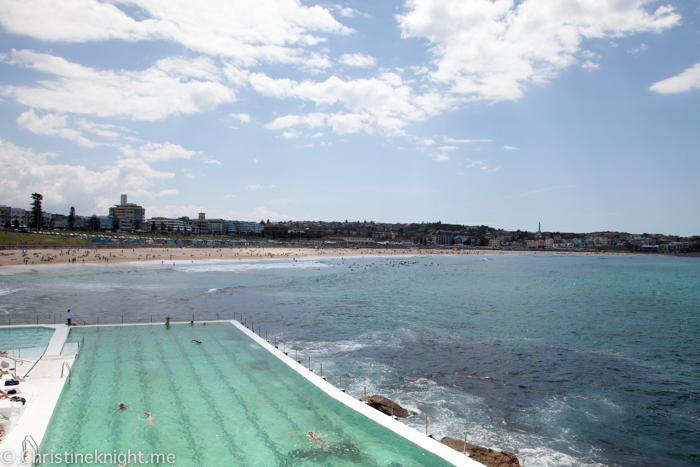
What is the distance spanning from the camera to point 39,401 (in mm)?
10180

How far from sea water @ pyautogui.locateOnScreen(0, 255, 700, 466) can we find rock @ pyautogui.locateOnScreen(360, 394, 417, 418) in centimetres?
34

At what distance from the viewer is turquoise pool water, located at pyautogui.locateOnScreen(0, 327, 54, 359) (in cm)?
1420

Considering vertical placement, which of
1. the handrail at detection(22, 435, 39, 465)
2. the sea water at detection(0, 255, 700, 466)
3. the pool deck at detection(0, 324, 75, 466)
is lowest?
the sea water at detection(0, 255, 700, 466)

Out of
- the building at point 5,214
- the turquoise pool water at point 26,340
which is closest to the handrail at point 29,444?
the turquoise pool water at point 26,340

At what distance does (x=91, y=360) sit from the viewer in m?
14.1

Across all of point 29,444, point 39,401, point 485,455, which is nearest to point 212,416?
point 29,444

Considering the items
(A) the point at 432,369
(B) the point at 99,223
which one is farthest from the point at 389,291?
(B) the point at 99,223

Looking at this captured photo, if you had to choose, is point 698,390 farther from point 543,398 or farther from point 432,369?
point 432,369

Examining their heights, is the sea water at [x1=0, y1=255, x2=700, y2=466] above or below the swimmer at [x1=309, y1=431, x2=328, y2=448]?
below

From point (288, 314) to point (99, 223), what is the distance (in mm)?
165199

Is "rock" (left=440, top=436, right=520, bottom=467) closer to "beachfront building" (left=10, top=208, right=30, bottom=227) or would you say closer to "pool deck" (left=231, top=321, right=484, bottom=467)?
"pool deck" (left=231, top=321, right=484, bottom=467)

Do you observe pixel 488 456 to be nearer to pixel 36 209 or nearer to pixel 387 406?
pixel 387 406

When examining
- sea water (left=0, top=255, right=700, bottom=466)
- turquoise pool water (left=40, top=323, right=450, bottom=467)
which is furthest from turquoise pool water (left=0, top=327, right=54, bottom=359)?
sea water (left=0, top=255, right=700, bottom=466)

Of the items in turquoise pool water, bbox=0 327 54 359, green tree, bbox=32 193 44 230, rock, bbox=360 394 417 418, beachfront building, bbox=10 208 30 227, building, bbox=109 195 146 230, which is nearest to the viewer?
rock, bbox=360 394 417 418
